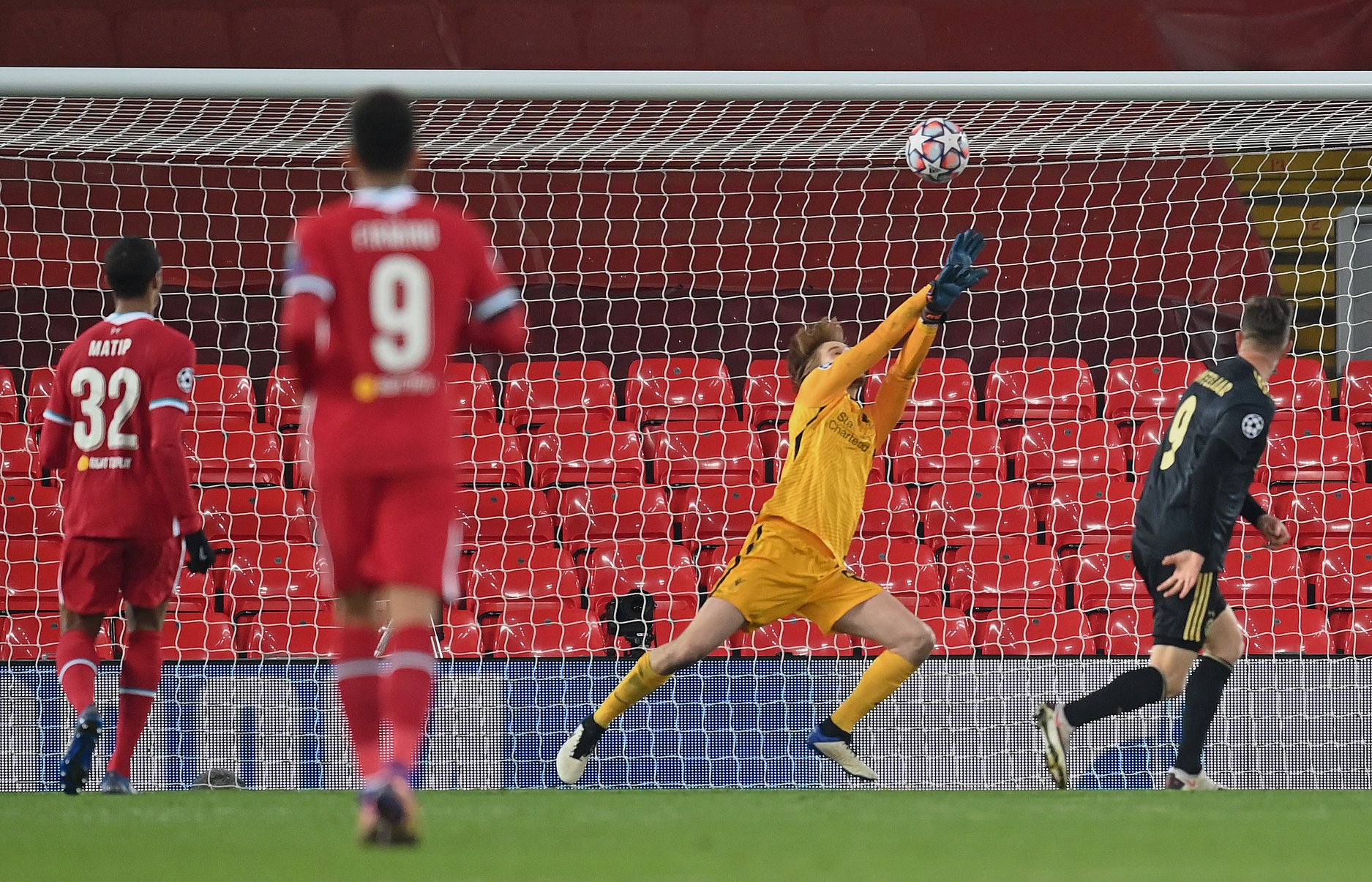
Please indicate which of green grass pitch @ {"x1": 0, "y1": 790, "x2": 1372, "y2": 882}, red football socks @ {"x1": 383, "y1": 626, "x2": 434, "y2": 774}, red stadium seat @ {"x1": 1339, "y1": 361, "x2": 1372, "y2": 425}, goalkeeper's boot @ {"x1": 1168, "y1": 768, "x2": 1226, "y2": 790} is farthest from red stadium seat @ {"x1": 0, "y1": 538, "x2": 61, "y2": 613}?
red stadium seat @ {"x1": 1339, "y1": 361, "x2": 1372, "y2": 425}

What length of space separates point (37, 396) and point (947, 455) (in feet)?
15.0

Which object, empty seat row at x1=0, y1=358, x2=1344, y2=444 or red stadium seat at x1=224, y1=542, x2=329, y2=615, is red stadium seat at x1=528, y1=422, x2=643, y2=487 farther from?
red stadium seat at x1=224, y1=542, x2=329, y2=615

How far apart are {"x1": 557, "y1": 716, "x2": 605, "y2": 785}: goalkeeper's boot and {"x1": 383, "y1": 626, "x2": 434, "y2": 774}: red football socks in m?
2.50

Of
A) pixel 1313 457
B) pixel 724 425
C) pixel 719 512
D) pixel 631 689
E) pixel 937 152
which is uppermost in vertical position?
pixel 937 152

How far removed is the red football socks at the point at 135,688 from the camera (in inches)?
209

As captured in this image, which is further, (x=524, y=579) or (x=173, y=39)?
(x=173, y=39)

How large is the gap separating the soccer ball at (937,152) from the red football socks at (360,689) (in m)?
3.45

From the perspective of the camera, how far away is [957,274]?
5598 mm

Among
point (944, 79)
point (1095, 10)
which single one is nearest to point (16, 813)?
point (944, 79)

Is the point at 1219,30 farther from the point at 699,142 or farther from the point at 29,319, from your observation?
the point at 29,319

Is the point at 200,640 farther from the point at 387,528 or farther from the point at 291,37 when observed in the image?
the point at 387,528

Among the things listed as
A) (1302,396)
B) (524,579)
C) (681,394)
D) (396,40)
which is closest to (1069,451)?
(1302,396)

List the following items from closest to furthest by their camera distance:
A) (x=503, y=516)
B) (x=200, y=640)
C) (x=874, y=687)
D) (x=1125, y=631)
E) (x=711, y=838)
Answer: (x=711, y=838) < (x=874, y=687) < (x=200, y=640) < (x=1125, y=631) < (x=503, y=516)

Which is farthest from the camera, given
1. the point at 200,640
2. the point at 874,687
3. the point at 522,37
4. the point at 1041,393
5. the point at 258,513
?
the point at 522,37
